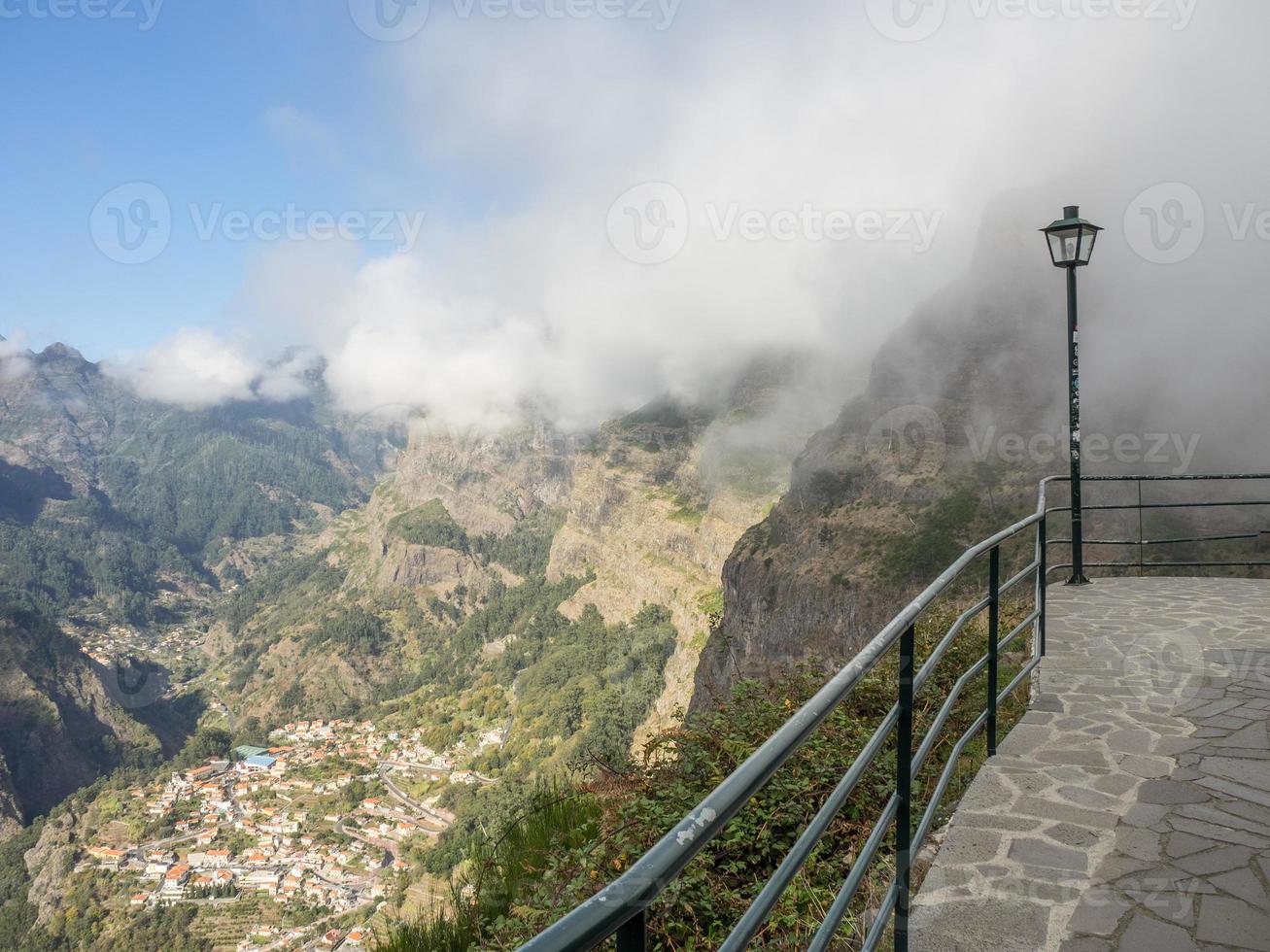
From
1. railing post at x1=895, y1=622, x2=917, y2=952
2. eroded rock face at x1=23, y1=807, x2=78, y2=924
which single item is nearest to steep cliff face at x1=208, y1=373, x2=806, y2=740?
eroded rock face at x1=23, y1=807, x2=78, y2=924

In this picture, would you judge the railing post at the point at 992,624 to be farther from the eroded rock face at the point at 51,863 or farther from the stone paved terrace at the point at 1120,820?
the eroded rock face at the point at 51,863

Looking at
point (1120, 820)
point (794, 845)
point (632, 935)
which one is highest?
point (632, 935)

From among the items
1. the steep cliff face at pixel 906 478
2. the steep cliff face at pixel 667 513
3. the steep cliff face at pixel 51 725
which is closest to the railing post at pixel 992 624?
the steep cliff face at pixel 906 478

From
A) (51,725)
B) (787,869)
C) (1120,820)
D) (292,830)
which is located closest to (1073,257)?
(1120,820)

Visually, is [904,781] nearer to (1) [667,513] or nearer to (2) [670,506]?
(1) [667,513]

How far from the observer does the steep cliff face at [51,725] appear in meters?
103

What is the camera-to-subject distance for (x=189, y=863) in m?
66.9

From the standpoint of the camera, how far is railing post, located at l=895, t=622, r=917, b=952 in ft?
8.57

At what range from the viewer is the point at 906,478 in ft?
144

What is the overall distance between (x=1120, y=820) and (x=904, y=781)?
1990mm

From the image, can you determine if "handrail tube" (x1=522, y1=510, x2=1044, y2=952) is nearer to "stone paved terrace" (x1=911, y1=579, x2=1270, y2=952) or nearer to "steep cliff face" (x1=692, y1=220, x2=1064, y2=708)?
"stone paved terrace" (x1=911, y1=579, x2=1270, y2=952)

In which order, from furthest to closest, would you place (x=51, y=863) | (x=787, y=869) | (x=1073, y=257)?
1. (x=51, y=863)
2. (x=1073, y=257)
3. (x=787, y=869)

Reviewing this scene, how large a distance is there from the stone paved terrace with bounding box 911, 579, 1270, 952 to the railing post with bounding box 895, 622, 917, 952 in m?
0.26

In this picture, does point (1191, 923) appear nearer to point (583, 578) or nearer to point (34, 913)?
point (34, 913)
